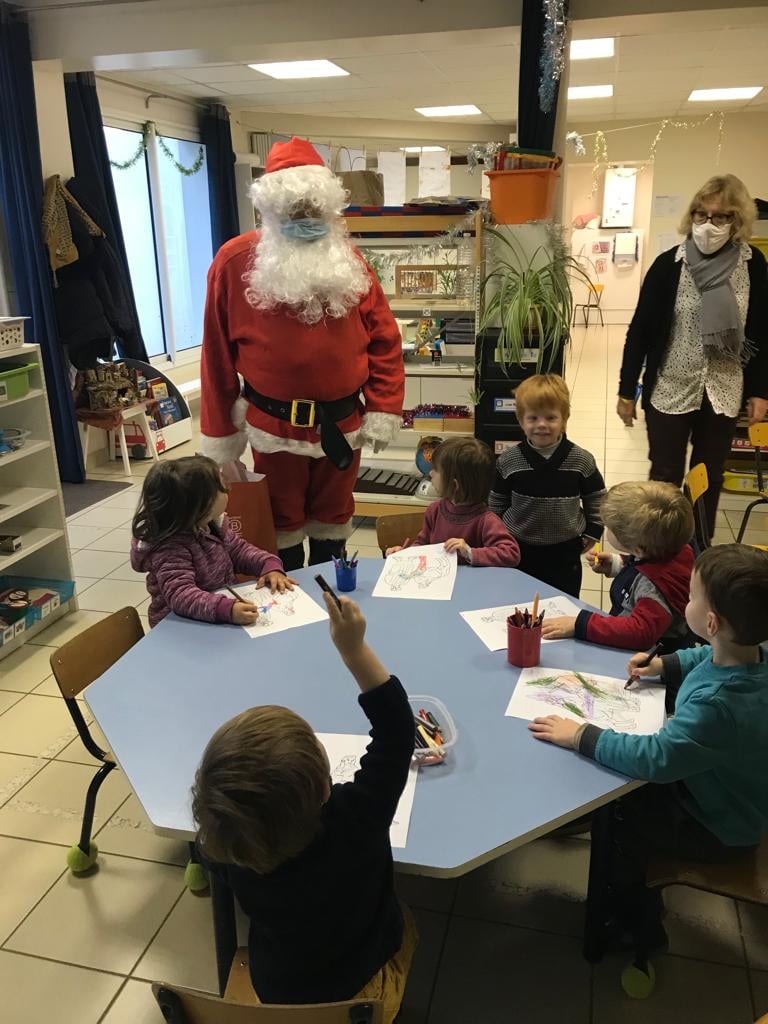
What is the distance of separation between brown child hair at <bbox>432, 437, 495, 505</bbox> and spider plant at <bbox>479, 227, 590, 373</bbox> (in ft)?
4.35

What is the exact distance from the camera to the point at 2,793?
2348 millimetres

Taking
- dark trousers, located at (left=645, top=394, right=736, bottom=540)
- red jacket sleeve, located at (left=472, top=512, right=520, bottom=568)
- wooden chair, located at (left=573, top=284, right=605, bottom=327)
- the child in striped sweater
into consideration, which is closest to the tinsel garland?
dark trousers, located at (left=645, top=394, right=736, bottom=540)

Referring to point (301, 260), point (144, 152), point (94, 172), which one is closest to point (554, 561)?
point (301, 260)

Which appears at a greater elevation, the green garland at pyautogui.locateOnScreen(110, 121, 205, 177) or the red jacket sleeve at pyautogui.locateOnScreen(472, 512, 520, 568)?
the green garland at pyautogui.locateOnScreen(110, 121, 205, 177)

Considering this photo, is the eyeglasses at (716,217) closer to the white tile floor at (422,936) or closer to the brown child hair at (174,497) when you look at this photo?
the brown child hair at (174,497)

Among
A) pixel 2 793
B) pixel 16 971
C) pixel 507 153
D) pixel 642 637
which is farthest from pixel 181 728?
pixel 507 153

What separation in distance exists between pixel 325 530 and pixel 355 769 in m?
1.50

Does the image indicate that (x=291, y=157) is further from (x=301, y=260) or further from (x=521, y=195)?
(x=521, y=195)

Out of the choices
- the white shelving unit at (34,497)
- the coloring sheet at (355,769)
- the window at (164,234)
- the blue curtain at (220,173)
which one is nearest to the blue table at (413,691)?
the coloring sheet at (355,769)

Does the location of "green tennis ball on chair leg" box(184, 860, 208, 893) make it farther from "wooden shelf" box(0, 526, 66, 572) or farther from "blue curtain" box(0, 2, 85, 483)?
"blue curtain" box(0, 2, 85, 483)

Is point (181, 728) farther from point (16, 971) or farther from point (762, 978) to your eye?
point (762, 978)

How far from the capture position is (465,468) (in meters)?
2.27

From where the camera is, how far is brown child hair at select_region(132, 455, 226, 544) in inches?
80.2

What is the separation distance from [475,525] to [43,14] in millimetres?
4243
